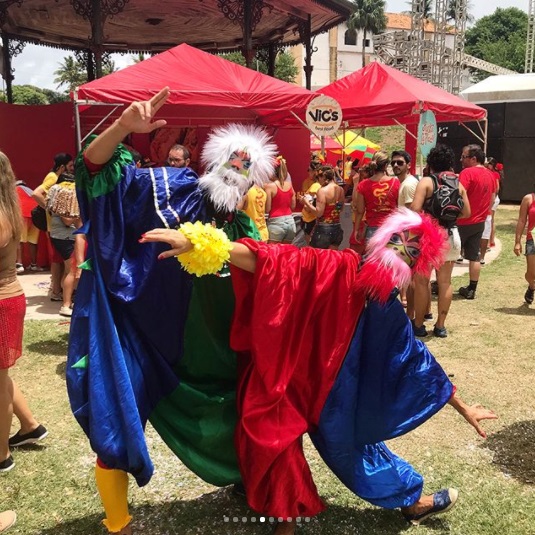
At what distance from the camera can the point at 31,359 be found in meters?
4.99

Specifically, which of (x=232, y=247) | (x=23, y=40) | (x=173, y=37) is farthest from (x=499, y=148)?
(x=232, y=247)

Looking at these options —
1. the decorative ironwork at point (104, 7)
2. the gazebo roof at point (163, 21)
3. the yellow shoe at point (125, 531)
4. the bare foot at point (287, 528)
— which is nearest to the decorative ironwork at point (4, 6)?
the gazebo roof at point (163, 21)

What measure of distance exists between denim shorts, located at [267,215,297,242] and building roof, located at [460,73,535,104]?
13891 millimetres

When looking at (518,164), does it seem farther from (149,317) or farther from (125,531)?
(125,531)

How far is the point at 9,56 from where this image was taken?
47.4 feet

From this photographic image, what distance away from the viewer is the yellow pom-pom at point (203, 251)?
2059 millimetres

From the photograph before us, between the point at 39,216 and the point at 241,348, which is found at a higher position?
the point at 39,216

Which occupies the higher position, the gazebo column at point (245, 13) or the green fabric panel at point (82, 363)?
the gazebo column at point (245, 13)

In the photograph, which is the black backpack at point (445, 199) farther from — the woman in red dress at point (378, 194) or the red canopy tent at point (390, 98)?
the red canopy tent at point (390, 98)

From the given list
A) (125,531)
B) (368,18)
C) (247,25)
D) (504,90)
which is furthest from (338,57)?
(125,531)

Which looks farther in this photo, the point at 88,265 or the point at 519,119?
the point at 519,119

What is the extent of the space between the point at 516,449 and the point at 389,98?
6.74 meters

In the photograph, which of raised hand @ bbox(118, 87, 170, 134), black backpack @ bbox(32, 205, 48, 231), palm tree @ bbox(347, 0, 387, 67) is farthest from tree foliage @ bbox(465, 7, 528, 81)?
raised hand @ bbox(118, 87, 170, 134)

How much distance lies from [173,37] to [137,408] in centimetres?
1513
